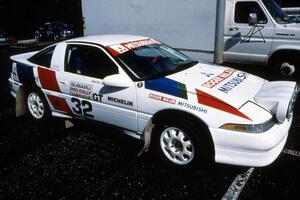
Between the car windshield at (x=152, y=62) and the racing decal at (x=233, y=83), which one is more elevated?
the car windshield at (x=152, y=62)

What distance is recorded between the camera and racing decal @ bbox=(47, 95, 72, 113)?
448cm

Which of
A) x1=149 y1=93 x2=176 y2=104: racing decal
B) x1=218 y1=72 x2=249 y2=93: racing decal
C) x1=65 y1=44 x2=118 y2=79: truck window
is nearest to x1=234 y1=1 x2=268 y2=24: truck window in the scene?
x1=218 y1=72 x2=249 y2=93: racing decal

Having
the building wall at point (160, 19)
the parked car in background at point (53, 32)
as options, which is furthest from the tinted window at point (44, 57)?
the parked car in background at point (53, 32)

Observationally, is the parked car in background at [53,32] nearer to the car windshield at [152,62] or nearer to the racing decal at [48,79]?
the racing decal at [48,79]

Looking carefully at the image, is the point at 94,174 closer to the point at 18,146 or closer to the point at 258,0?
the point at 18,146

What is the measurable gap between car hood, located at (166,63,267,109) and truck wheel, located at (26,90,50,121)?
2.22m

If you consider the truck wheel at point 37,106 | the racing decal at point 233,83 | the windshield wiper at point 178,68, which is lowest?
the truck wheel at point 37,106

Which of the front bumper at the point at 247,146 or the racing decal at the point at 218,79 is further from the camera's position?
the racing decal at the point at 218,79

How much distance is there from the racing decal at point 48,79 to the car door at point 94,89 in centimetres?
14

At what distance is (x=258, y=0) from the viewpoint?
688 centimetres

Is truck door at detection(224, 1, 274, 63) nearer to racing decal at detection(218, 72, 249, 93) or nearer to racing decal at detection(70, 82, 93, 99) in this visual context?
racing decal at detection(218, 72, 249, 93)

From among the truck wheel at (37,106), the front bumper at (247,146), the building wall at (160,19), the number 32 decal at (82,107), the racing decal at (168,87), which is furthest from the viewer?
the building wall at (160,19)

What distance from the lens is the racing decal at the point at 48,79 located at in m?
4.51

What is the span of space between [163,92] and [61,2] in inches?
1022
